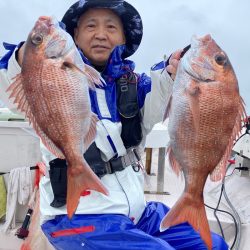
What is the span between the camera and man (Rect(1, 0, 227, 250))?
9.57 feet

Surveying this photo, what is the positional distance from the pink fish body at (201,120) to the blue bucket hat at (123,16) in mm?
1194

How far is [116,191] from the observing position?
3.10 meters

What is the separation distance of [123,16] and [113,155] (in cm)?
117

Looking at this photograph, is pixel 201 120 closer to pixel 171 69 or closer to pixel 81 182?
pixel 171 69

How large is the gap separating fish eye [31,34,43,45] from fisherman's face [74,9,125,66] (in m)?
1.04

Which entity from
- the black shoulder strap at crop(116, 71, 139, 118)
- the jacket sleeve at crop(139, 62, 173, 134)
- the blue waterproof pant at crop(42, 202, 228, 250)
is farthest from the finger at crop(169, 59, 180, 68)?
the blue waterproof pant at crop(42, 202, 228, 250)

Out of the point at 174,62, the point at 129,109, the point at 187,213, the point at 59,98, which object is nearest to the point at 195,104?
the point at 174,62

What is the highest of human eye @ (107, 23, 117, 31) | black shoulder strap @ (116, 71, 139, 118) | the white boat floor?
human eye @ (107, 23, 117, 31)

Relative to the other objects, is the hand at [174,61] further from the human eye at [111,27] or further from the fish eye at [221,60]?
the human eye at [111,27]

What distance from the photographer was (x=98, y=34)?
3213mm

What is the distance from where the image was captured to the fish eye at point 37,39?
86.7 inches

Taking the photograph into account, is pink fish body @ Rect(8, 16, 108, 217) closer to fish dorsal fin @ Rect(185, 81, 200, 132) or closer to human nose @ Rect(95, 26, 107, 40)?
fish dorsal fin @ Rect(185, 81, 200, 132)

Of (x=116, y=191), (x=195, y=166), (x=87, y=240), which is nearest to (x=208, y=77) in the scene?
(x=195, y=166)

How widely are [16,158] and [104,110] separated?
205 centimetres
